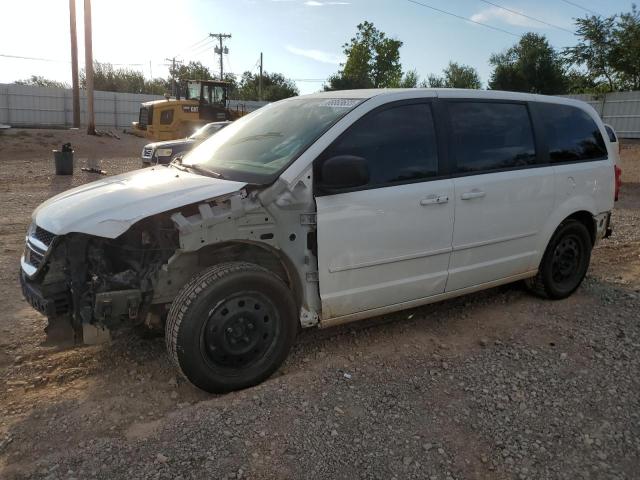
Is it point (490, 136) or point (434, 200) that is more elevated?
point (490, 136)

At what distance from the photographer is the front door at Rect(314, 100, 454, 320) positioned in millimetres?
3492

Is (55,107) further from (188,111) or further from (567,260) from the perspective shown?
(567,260)

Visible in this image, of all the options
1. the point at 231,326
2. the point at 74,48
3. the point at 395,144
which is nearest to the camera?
the point at 231,326

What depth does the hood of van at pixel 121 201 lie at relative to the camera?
3.04 meters

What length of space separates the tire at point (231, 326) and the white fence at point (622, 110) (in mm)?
30074

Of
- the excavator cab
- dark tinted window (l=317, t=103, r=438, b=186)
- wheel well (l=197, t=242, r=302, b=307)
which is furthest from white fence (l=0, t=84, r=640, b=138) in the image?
wheel well (l=197, t=242, r=302, b=307)

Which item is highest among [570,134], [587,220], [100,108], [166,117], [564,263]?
[100,108]

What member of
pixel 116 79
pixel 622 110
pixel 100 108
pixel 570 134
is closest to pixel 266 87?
pixel 116 79

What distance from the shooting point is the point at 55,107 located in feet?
110

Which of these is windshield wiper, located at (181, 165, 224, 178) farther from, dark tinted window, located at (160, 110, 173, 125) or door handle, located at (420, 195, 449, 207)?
dark tinted window, located at (160, 110, 173, 125)

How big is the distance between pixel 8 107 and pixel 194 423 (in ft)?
115

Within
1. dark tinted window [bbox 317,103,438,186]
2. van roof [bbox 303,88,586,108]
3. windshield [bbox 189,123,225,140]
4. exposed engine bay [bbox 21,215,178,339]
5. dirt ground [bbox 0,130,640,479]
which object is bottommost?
dirt ground [bbox 0,130,640,479]

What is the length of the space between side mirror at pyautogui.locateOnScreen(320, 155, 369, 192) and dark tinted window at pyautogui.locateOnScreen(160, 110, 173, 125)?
780 inches

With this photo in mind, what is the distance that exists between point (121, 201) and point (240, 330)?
1054mm
